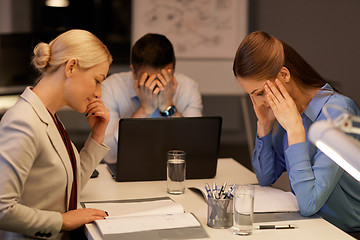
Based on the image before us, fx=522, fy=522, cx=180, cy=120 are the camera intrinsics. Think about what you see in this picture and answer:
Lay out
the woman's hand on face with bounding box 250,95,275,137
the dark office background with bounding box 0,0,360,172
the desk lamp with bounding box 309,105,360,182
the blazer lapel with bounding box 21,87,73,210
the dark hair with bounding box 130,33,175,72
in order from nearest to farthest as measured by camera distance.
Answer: the desk lamp with bounding box 309,105,360,182, the blazer lapel with bounding box 21,87,73,210, the woman's hand on face with bounding box 250,95,275,137, the dark hair with bounding box 130,33,175,72, the dark office background with bounding box 0,0,360,172

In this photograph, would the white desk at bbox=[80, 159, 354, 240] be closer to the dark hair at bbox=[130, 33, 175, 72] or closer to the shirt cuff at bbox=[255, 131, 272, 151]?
the shirt cuff at bbox=[255, 131, 272, 151]

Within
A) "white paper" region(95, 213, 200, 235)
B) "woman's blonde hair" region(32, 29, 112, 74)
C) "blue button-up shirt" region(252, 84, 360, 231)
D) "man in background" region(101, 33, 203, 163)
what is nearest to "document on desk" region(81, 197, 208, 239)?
"white paper" region(95, 213, 200, 235)

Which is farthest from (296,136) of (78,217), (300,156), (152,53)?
(152,53)

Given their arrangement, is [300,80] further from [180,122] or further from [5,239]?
[5,239]

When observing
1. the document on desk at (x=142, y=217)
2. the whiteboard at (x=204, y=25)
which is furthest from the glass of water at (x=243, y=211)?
the whiteboard at (x=204, y=25)

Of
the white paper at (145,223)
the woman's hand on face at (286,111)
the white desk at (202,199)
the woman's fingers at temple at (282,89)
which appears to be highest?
the woman's fingers at temple at (282,89)

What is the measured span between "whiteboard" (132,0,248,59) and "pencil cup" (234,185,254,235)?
11.4ft

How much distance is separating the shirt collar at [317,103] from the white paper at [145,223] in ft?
1.89

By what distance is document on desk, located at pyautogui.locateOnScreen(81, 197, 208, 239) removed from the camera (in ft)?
4.93

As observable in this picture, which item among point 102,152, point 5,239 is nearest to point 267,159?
point 102,152

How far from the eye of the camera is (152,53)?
2.68 m

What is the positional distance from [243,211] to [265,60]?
1.86 feet

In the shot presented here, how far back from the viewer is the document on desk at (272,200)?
1.73 meters

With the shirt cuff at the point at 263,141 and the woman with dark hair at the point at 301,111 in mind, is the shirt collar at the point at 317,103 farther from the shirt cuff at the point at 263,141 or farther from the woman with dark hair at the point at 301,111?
the shirt cuff at the point at 263,141
